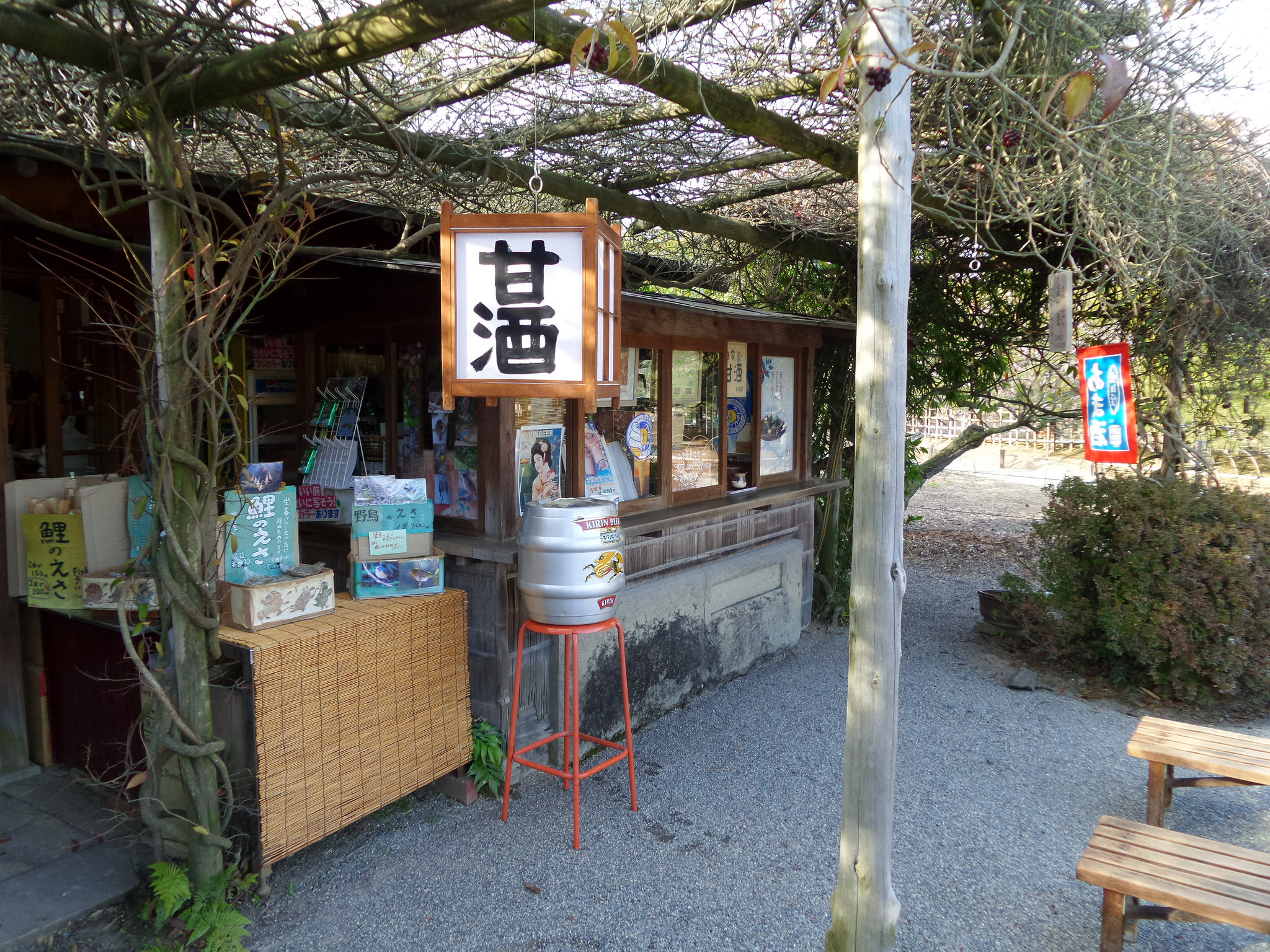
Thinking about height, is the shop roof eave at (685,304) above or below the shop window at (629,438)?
above

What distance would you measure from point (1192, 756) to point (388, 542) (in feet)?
12.3

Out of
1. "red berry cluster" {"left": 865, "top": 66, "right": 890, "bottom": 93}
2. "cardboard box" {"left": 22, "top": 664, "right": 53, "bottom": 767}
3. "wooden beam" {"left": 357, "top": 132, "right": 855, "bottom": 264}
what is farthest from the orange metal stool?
"red berry cluster" {"left": 865, "top": 66, "right": 890, "bottom": 93}

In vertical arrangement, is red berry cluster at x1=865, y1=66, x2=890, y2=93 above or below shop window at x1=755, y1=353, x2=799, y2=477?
above

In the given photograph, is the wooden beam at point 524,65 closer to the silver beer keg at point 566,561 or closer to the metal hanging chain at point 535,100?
the metal hanging chain at point 535,100

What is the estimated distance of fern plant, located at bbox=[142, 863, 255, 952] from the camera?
283cm

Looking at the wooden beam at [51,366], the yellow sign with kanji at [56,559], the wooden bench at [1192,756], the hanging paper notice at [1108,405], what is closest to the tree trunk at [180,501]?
the yellow sign with kanji at [56,559]

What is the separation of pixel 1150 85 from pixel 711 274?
4.14 meters

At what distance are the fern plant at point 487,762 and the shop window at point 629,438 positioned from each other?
5.00 ft

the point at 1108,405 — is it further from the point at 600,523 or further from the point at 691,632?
the point at 600,523

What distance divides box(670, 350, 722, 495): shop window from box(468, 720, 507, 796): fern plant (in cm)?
219

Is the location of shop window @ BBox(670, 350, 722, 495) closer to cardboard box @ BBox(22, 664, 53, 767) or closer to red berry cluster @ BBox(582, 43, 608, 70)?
red berry cluster @ BBox(582, 43, 608, 70)

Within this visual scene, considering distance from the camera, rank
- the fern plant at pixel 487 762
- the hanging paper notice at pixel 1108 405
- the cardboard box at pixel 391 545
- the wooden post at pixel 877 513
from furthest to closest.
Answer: the hanging paper notice at pixel 1108 405 → the fern plant at pixel 487 762 → the cardboard box at pixel 391 545 → the wooden post at pixel 877 513

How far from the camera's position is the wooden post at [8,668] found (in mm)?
3916

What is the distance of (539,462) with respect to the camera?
4.48 m
